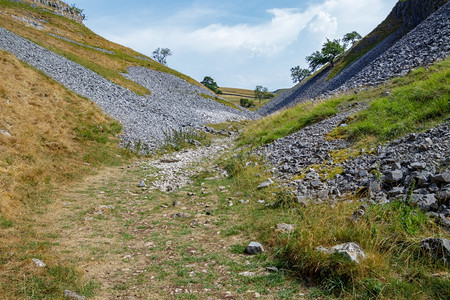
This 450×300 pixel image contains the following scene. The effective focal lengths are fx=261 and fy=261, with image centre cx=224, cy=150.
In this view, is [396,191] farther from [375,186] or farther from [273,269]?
[273,269]

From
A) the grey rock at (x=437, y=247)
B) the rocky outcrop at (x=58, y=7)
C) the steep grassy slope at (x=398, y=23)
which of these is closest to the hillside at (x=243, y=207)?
the grey rock at (x=437, y=247)

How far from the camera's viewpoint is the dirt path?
4.62m

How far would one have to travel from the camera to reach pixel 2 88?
14.0m

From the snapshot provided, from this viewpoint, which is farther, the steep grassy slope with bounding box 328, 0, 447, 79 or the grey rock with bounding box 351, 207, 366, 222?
the steep grassy slope with bounding box 328, 0, 447, 79

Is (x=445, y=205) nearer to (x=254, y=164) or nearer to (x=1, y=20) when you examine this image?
(x=254, y=164)

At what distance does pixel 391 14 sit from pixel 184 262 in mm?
79294

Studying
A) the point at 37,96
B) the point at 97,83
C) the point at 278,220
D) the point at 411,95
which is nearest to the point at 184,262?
the point at 278,220

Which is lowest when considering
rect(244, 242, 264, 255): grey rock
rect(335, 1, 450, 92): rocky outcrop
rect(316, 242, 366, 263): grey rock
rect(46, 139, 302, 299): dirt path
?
rect(46, 139, 302, 299): dirt path

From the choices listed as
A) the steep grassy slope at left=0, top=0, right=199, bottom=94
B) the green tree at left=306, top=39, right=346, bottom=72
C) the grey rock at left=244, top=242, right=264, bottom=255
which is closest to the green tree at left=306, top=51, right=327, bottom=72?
the green tree at left=306, top=39, right=346, bottom=72

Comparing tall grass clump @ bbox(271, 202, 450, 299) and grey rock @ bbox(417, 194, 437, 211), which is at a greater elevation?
grey rock @ bbox(417, 194, 437, 211)

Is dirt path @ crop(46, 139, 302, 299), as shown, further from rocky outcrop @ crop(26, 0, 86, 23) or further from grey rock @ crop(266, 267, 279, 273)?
rocky outcrop @ crop(26, 0, 86, 23)

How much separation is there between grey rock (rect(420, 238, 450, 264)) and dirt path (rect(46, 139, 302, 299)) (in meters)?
2.25

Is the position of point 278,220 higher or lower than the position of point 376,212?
lower

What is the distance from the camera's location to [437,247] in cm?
409
